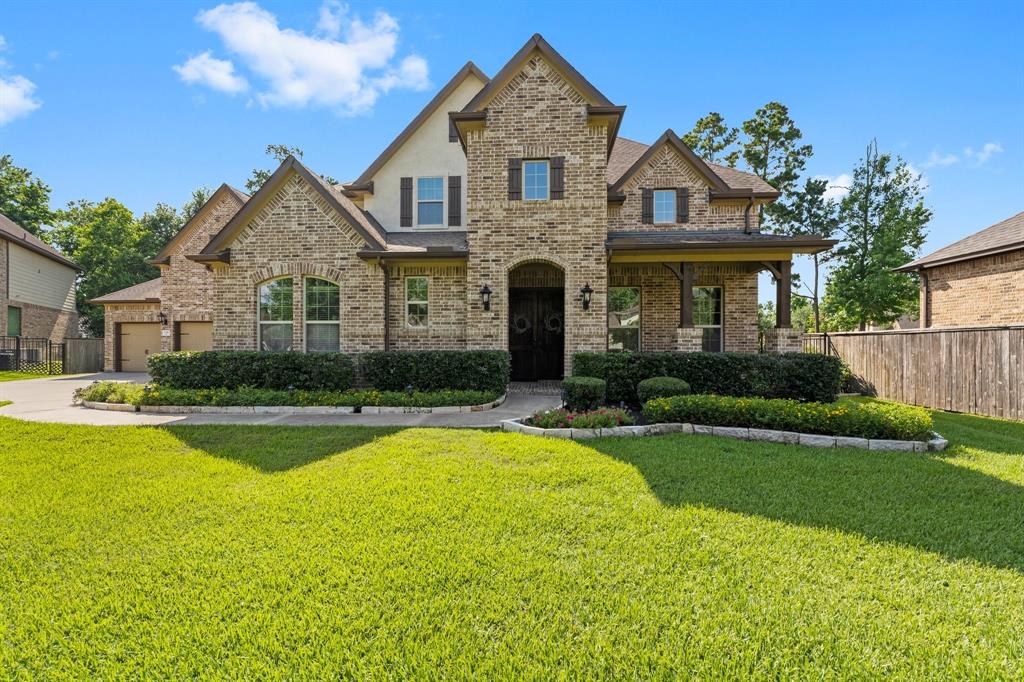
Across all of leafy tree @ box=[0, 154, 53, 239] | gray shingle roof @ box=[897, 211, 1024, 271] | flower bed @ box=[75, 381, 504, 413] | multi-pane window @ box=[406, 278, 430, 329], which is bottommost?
flower bed @ box=[75, 381, 504, 413]

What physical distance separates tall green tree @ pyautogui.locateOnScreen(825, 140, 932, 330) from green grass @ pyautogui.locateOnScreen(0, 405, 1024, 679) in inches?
715

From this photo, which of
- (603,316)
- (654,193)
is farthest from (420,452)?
(654,193)

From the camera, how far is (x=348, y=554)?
3131 mm

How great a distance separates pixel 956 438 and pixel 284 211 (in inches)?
570

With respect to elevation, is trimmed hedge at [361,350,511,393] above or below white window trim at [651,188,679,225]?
below

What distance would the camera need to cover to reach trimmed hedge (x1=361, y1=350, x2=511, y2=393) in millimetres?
10148

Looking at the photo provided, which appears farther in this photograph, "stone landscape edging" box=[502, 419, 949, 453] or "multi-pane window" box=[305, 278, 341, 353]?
"multi-pane window" box=[305, 278, 341, 353]

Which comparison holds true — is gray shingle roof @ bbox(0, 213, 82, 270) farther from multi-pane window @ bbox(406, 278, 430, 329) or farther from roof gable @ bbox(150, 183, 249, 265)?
multi-pane window @ bbox(406, 278, 430, 329)

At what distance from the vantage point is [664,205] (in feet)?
43.3

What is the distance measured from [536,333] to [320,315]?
624 cm

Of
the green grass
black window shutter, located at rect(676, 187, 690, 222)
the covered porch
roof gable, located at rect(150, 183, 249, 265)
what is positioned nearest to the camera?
the green grass

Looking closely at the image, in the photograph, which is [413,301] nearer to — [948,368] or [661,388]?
[661,388]

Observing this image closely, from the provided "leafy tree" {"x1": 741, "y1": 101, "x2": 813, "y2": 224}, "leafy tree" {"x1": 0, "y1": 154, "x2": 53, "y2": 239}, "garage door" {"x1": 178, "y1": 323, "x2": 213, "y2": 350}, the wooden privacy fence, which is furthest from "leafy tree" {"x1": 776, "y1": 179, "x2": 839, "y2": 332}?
"leafy tree" {"x1": 0, "y1": 154, "x2": 53, "y2": 239}

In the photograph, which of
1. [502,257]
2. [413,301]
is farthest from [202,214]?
[502,257]
